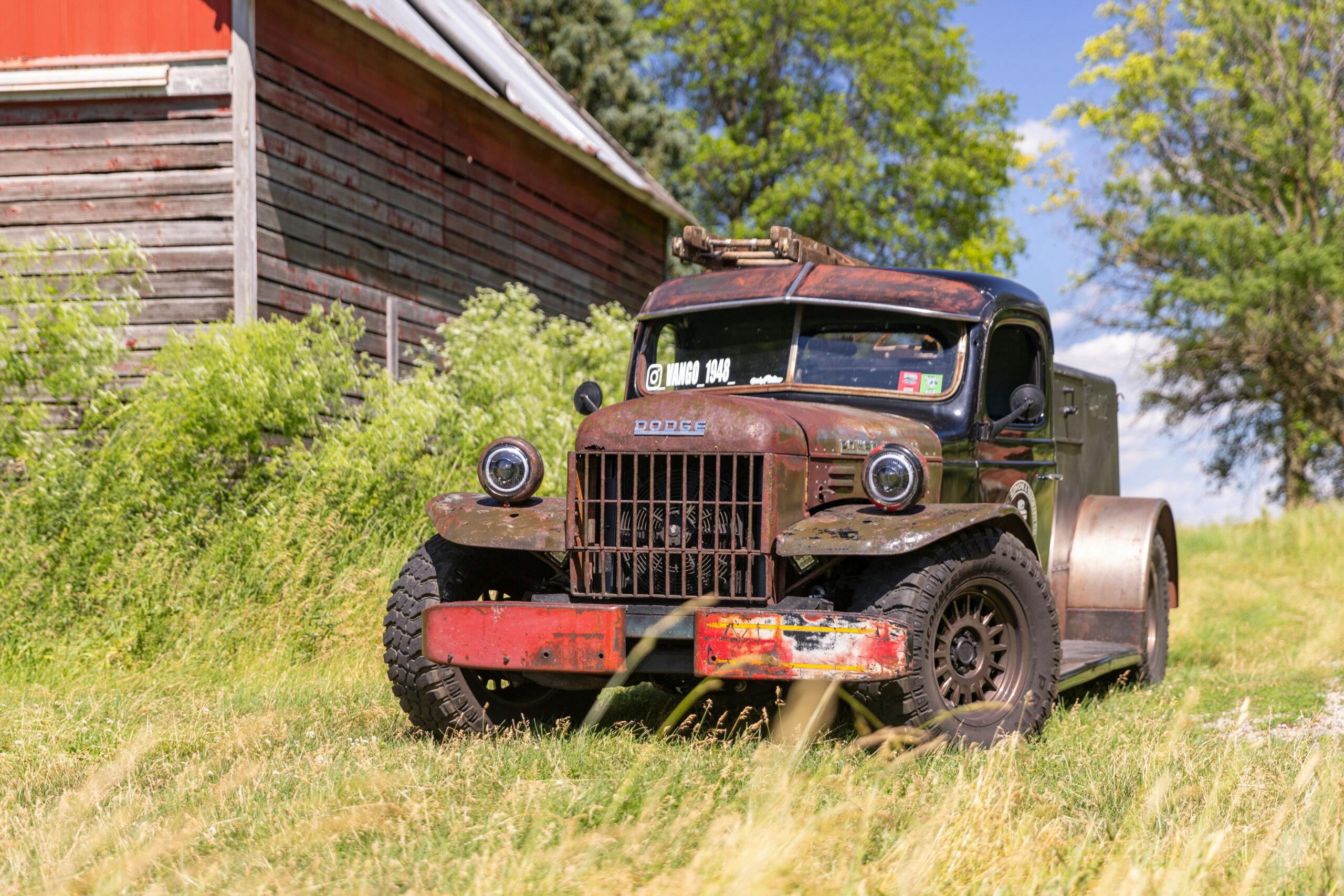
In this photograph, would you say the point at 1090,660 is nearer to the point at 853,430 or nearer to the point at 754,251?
the point at 853,430

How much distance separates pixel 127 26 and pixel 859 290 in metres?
7.50

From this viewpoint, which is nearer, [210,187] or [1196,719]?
[1196,719]

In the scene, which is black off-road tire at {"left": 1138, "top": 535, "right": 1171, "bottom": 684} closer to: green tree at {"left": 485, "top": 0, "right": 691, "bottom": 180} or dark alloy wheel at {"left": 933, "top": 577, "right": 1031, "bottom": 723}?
dark alloy wheel at {"left": 933, "top": 577, "right": 1031, "bottom": 723}

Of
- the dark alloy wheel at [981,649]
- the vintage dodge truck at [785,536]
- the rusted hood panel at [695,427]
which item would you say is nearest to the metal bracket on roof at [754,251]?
the vintage dodge truck at [785,536]

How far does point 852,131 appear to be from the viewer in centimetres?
2775

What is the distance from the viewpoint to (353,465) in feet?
31.2

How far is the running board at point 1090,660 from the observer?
6266 millimetres

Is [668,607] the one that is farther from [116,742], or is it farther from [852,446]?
[116,742]

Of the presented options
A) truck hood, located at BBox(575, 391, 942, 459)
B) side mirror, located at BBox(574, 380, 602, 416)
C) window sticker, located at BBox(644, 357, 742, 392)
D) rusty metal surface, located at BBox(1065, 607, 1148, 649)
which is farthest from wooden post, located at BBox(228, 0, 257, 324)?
rusty metal surface, located at BBox(1065, 607, 1148, 649)

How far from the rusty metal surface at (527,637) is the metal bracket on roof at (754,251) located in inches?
98.7

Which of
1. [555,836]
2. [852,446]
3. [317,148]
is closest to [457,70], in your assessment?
[317,148]

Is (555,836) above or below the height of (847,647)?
below

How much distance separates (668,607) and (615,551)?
13.0 inches

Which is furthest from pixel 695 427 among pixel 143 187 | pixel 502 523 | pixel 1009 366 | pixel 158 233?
pixel 143 187
